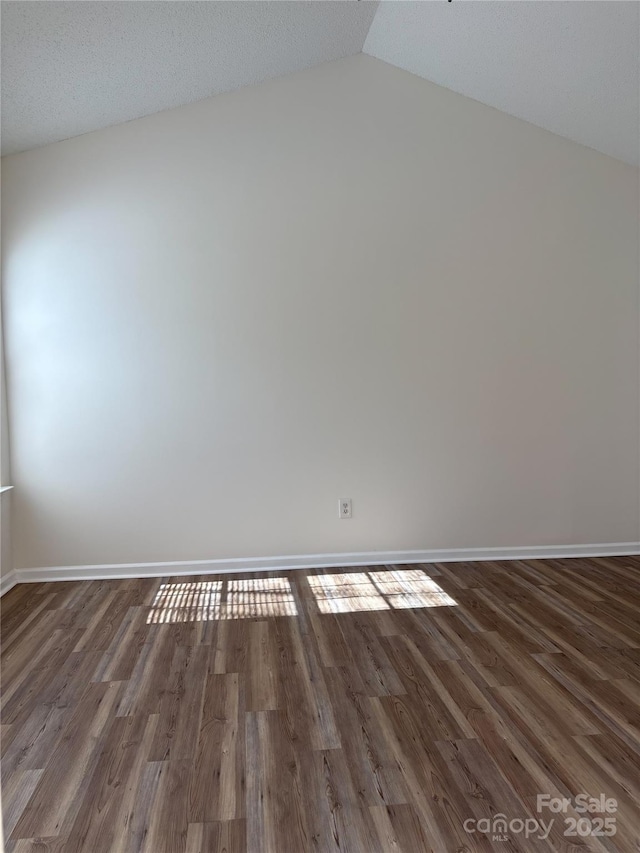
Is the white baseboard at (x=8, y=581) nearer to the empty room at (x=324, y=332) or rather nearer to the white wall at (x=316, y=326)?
the empty room at (x=324, y=332)

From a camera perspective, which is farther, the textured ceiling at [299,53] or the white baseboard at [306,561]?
the white baseboard at [306,561]

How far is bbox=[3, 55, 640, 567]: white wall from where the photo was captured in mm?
4238

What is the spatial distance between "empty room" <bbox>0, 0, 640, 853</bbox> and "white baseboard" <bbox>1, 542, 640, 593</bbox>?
0.02 meters

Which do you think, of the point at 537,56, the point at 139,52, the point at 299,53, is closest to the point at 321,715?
the point at 139,52

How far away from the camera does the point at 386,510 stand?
14.7 feet

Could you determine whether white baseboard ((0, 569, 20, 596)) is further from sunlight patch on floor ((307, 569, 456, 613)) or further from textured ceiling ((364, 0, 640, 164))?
textured ceiling ((364, 0, 640, 164))

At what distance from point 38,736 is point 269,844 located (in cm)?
107

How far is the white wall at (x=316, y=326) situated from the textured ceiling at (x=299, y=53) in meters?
0.17

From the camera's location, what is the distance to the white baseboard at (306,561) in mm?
4328

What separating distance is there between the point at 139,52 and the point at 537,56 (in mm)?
2068

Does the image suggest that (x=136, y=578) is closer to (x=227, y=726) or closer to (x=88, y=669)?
(x=88, y=669)

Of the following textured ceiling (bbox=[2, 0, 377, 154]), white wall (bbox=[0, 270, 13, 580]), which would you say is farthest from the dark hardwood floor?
textured ceiling (bbox=[2, 0, 377, 154])

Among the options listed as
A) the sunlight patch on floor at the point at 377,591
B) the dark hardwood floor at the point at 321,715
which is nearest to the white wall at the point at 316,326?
the sunlight patch on floor at the point at 377,591

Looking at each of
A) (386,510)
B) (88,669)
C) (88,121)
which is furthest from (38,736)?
(88,121)
